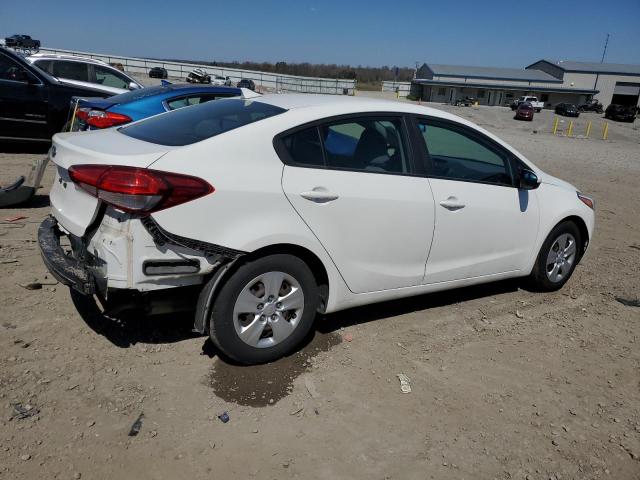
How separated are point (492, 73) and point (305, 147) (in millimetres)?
84796

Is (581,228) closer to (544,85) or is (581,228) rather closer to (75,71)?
(75,71)

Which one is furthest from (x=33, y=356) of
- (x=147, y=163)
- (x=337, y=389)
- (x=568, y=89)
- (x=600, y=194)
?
(x=568, y=89)

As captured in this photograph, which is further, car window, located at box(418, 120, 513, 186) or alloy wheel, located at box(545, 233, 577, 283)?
alloy wheel, located at box(545, 233, 577, 283)

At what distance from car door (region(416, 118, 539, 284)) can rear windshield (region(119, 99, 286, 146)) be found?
126cm

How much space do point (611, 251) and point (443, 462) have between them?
16.8ft

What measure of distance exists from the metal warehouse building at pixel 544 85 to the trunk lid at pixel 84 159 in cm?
7897

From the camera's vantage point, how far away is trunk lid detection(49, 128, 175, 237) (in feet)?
9.95

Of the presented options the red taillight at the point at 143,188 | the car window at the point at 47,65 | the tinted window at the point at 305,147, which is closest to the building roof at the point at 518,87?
the car window at the point at 47,65

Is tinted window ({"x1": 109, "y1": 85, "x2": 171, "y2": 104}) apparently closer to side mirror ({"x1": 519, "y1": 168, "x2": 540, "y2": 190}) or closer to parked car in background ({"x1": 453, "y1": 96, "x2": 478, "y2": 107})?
side mirror ({"x1": 519, "y1": 168, "x2": 540, "y2": 190})

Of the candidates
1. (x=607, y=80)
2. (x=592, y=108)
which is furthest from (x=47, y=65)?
(x=607, y=80)

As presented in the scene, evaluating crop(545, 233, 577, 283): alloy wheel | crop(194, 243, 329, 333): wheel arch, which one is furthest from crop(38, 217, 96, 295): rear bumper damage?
crop(545, 233, 577, 283): alloy wheel

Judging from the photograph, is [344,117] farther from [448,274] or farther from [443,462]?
[443,462]

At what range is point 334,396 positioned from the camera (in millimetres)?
3281

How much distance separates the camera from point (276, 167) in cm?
329
